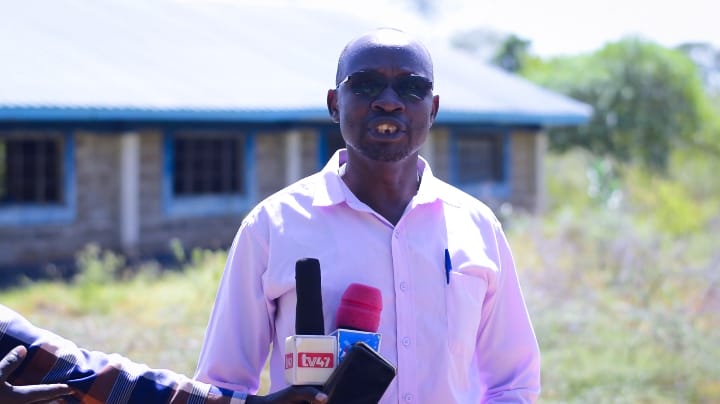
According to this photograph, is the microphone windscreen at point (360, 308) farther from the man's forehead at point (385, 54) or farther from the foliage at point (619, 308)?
the foliage at point (619, 308)

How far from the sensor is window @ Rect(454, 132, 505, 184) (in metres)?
16.5

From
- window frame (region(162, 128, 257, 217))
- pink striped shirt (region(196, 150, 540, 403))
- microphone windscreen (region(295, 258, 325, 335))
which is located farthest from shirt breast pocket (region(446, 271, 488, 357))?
window frame (region(162, 128, 257, 217))

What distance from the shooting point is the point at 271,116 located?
12.3 meters

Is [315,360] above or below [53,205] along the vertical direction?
above

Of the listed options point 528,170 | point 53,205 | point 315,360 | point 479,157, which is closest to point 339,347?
point 315,360

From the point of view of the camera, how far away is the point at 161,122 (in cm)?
1241

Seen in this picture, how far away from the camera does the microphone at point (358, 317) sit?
2127 millimetres

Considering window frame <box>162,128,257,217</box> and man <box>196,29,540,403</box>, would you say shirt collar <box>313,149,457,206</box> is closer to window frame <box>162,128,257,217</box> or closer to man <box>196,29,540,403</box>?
man <box>196,29,540,403</box>

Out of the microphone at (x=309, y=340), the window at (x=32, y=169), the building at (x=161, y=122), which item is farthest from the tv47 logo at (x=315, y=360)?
the window at (x=32, y=169)

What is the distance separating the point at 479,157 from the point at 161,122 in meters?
6.28

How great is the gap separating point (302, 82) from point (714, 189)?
34.0ft

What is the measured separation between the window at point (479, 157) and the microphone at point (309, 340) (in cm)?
1412

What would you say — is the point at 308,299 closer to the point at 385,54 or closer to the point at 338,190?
the point at 338,190

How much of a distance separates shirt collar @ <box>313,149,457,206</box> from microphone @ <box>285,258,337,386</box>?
0.90 ft
